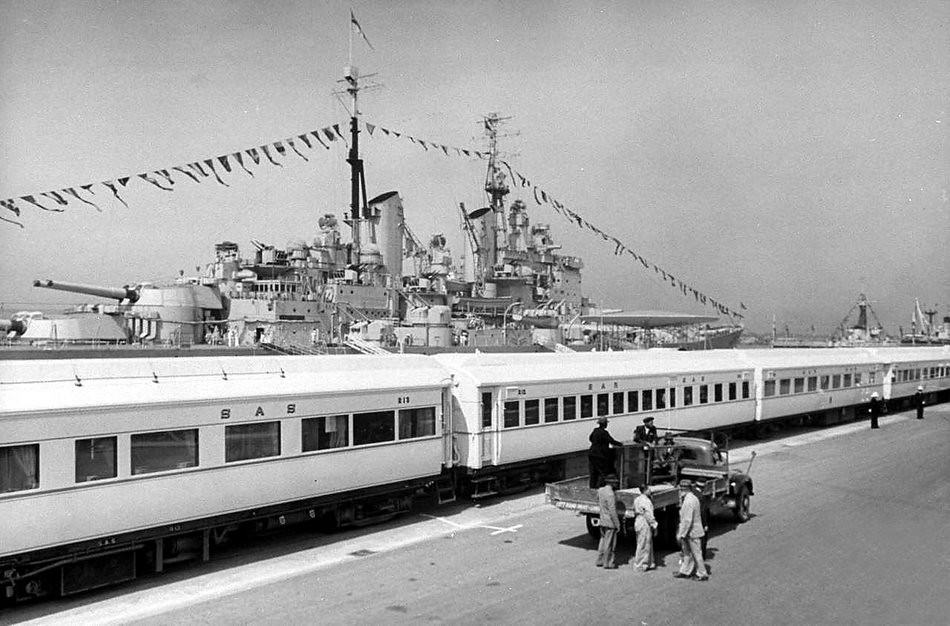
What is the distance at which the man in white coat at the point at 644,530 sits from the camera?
10.5 m

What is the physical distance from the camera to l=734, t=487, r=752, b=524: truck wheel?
1314 cm

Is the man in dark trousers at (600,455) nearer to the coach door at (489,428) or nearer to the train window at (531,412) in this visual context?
the coach door at (489,428)

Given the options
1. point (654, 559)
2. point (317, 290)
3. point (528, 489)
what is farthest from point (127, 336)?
point (654, 559)

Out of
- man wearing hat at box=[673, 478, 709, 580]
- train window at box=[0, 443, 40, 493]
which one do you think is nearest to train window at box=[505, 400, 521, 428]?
man wearing hat at box=[673, 478, 709, 580]

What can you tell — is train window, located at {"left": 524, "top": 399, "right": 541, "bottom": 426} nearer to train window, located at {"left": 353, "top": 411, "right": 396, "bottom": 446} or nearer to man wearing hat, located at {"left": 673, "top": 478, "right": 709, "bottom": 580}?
train window, located at {"left": 353, "top": 411, "right": 396, "bottom": 446}

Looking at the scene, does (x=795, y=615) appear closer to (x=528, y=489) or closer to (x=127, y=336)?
(x=528, y=489)

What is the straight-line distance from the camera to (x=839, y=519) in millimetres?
13305

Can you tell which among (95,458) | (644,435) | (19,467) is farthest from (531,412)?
(19,467)

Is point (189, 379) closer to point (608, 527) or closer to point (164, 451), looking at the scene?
point (164, 451)

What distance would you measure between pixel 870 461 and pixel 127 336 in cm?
3213

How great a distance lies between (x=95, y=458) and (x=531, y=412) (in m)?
8.36

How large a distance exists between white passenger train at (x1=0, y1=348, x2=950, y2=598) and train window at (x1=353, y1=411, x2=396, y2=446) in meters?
0.03

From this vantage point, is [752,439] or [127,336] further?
[127,336]

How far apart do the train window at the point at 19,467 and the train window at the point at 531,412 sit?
8.84 metres
